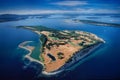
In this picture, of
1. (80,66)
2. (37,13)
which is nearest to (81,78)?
(80,66)

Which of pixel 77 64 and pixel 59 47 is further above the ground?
pixel 59 47

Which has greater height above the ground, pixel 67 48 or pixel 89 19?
pixel 89 19

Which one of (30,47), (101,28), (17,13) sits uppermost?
(17,13)

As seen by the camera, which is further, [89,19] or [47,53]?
[89,19]

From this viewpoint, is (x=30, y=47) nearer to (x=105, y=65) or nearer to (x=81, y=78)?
(x=81, y=78)
